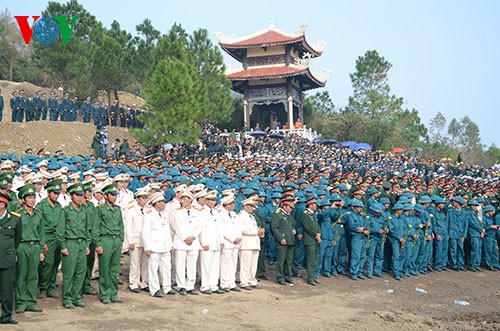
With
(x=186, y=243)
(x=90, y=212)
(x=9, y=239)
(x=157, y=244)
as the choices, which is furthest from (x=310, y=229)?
(x=9, y=239)

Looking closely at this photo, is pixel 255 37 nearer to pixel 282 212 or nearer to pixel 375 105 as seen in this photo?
pixel 375 105

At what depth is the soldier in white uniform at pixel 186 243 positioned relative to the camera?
923 cm

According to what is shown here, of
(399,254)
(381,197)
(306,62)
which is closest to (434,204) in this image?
(381,197)

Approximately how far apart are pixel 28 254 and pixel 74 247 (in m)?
0.66

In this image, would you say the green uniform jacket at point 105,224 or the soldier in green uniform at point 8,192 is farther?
the green uniform jacket at point 105,224

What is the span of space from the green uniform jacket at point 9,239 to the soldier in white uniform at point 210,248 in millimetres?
3231

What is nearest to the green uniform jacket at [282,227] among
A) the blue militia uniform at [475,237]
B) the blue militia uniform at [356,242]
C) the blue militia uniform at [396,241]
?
the blue militia uniform at [356,242]

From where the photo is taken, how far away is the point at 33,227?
753 cm

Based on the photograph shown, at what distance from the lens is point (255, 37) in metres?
39.9

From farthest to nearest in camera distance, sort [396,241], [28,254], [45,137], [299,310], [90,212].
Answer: [45,137] → [396,241] → [299,310] → [90,212] → [28,254]

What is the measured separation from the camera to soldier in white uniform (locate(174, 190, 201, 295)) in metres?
9.23

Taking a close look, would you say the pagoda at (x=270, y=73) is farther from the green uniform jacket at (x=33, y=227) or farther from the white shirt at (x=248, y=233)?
the green uniform jacket at (x=33, y=227)

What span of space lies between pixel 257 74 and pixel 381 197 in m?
24.7

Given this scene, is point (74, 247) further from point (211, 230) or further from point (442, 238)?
point (442, 238)
